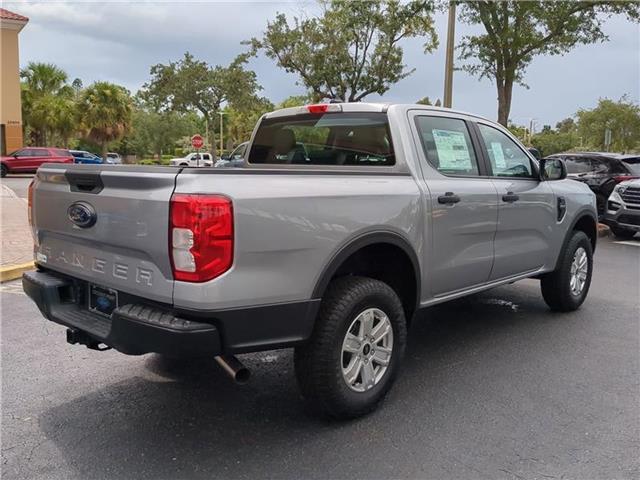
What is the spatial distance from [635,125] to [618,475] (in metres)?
46.3

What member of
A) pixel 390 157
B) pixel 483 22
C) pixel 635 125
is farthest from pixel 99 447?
pixel 635 125

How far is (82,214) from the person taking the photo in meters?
3.10

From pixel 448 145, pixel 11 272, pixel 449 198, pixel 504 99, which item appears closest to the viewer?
pixel 449 198

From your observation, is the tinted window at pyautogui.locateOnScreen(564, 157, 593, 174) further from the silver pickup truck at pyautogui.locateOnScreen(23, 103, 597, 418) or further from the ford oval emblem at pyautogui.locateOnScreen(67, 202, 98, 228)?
the ford oval emblem at pyautogui.locateOnScreen(67, 202, 98, 228)

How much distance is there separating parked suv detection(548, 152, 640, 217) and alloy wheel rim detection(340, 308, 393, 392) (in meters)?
10.2

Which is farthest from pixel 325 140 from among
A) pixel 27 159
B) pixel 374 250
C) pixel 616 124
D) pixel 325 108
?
pixel 616 124

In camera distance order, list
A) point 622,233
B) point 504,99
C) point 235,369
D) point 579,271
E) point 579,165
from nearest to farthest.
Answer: point 235,369 → point 579,271 → point 622,233 → point 579,165 → point 504,99

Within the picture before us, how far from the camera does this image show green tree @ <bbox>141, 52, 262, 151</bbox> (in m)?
36.1

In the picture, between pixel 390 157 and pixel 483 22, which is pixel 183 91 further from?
pixel 390 157

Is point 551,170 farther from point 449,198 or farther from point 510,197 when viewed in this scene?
point 449,198

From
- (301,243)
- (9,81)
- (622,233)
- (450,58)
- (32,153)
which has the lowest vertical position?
(622,233)

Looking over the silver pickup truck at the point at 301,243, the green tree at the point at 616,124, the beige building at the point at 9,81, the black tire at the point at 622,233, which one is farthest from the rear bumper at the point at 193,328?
the green tree at the point at 616,124

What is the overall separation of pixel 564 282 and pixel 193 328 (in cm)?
414

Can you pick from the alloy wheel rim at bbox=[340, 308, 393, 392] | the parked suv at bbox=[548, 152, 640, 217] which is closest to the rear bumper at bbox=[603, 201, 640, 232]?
the parked suv at bbox=[548, 152, 640, 217]
